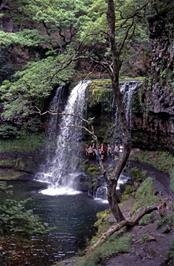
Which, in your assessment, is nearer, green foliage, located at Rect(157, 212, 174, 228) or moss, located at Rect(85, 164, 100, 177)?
green foliage, located at Rect(157, 212, 174, 228)

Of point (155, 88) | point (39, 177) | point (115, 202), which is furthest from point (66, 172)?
point (115, 202)

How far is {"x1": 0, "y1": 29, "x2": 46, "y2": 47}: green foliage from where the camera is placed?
850 inches

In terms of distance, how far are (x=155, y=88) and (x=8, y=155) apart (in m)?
8.57

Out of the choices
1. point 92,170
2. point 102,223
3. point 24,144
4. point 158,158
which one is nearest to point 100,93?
point 92,170

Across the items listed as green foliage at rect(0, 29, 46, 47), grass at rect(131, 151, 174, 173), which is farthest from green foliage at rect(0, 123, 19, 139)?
grass at rect(131, 151, 174, 173)

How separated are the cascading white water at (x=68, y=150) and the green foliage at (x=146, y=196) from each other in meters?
5.49

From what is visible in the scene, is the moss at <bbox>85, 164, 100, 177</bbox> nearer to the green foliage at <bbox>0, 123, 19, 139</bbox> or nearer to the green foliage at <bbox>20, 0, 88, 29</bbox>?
the green foliage at <bbox>0, 123, 19, 139</bbox>

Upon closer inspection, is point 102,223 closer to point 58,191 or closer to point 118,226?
point 118,226

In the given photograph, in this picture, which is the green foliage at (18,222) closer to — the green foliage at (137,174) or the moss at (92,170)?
the green foliage at (137,174)

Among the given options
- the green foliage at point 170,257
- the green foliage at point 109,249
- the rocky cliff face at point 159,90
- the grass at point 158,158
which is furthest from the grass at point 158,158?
the green foliage at point 170,257

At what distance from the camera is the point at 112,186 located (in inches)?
359

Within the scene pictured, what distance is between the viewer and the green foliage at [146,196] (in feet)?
39.5

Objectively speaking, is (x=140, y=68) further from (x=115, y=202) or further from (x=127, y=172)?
(x=115, y=202)

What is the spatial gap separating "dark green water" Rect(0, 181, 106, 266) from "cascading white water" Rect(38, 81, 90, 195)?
3.68ft
